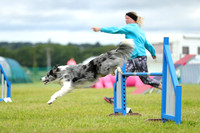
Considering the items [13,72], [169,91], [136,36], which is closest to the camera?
[169,91]

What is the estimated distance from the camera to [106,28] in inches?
202

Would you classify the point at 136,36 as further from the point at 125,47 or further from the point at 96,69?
the point at 96,69

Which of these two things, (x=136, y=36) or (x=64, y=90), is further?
(x=136, y=36)

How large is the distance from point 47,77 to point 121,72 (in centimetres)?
136

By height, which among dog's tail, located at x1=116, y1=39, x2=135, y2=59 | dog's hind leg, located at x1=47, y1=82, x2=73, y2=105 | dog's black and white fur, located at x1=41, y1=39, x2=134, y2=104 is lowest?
dog's hind leg, located at x1=47, y1=82, x2=73, y2=105

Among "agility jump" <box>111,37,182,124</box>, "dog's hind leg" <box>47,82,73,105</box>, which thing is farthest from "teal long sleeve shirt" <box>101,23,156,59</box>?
"dog's hind leg" <box>47,82,73,105</box>

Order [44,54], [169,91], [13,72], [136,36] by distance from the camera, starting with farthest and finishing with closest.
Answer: [44,54] < [13,72] < [136,36] < [169,91]

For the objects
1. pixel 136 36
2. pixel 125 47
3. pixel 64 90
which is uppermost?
pixel 136 36

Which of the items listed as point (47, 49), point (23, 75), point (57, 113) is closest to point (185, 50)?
point (23, 75)

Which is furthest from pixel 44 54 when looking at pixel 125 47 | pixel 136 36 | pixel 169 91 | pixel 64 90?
pixel 169 91

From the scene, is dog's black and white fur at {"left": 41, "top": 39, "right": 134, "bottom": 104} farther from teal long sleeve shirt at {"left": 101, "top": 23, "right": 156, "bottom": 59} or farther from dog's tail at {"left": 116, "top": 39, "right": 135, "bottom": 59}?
teal long sleeve shirt at {"left": 101, "top": 23, "right": 156, "bottom": 59}

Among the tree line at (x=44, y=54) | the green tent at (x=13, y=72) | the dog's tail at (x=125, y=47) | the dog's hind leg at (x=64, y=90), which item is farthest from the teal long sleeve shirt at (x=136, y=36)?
the tree line at (x=44, y=54)

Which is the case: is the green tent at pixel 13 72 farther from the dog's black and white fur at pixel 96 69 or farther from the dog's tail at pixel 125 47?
the dog's tail at pixel 125 47

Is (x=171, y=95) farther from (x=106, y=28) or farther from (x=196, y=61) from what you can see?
(x=196, y=61)
